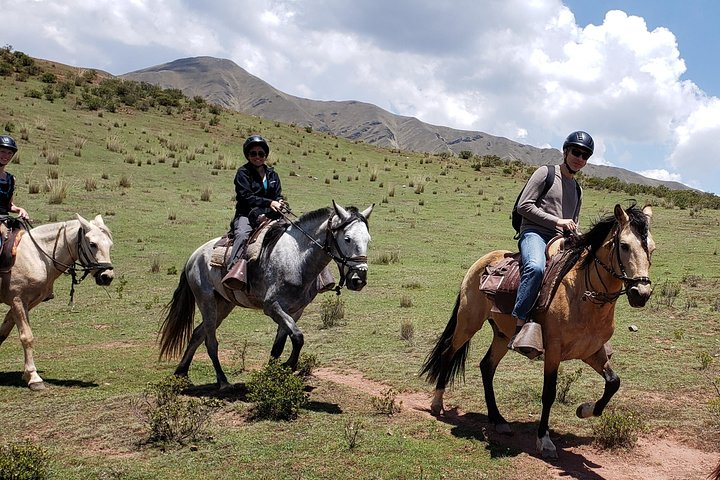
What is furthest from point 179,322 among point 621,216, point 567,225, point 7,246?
point 621,216

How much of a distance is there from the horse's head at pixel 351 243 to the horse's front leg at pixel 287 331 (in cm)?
87

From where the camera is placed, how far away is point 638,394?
7.21 m

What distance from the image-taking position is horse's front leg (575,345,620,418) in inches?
220

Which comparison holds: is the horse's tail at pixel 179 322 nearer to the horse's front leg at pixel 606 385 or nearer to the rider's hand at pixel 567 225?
the rider's hand at pixel 567 225

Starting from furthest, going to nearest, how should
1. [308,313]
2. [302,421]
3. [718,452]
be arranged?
[308,313] < [302,421] < [718,452]

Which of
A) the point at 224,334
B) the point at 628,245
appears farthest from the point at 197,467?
the point at 224,334

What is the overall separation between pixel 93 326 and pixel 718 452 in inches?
429

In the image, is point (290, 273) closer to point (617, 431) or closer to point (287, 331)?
point (287, 331)

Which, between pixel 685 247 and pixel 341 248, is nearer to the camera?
pixel 341 248

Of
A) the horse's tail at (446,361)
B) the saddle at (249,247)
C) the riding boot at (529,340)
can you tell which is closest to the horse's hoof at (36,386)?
the saddle at (249,247)

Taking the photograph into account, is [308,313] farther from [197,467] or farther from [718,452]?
[718,452]

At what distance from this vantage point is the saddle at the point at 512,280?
5.53 meters

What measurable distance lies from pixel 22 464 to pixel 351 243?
3749 millimetres

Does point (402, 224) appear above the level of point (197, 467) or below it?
above
